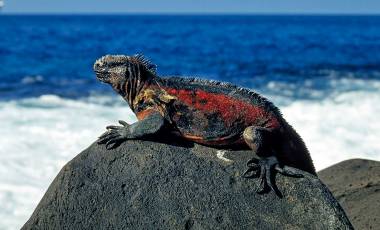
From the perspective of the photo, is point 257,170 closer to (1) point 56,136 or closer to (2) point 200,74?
(1) point 56,136

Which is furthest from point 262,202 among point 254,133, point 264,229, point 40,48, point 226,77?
point 40,48

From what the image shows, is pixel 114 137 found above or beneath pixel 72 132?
above

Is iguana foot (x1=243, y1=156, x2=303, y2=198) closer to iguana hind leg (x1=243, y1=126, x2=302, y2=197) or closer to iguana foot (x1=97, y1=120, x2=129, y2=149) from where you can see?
iguana hind leg (x1=243, y1=126, x2=302, y2=197)

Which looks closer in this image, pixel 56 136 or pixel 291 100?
pixel 56 136

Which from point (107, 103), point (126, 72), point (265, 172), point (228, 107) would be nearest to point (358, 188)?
point (265, 172)

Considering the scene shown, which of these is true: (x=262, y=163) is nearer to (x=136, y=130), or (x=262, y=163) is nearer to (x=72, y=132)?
(x=136, y=130)

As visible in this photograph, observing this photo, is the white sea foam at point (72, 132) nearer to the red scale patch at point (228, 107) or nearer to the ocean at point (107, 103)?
the ocean at point (107, 103)
